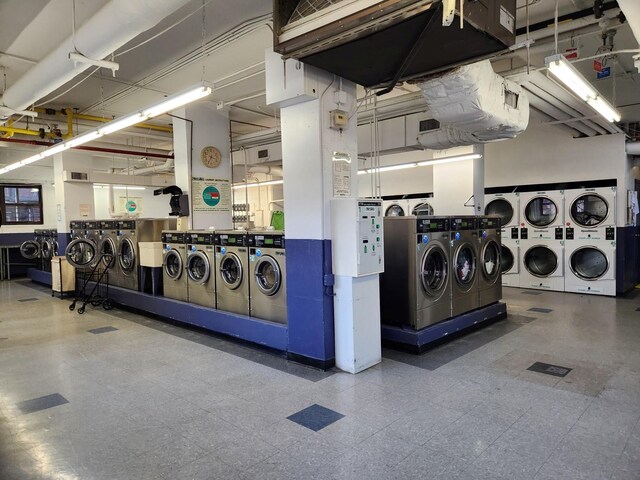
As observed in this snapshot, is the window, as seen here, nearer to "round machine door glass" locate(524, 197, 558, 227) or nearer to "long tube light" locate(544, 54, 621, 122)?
"round machine door glass" locate(524, 197, 558, 227)

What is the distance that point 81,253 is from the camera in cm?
796

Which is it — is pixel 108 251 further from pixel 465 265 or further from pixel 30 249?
pixel 465 265

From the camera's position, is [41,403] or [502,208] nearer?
[41,403]

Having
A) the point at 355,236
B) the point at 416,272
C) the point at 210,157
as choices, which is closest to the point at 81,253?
the point at 210,157

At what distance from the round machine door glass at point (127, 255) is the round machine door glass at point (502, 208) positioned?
24.2ft

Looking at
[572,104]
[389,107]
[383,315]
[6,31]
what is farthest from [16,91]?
[572,104]

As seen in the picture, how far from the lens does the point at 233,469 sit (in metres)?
2.49

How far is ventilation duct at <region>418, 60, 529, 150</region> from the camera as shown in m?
4.00

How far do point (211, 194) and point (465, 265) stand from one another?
431 centimetres

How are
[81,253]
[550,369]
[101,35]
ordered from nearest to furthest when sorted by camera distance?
[101,35], [550,369], [81,253]

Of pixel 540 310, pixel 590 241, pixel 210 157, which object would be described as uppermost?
pixel 210 157

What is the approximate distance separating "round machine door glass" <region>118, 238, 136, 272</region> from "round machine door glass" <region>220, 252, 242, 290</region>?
8.32ft

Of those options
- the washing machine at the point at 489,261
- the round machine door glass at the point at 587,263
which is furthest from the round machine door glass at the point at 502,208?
the washing machine at the point at 489,261

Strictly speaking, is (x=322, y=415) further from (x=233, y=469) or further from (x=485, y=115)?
(x=485, y=115)
